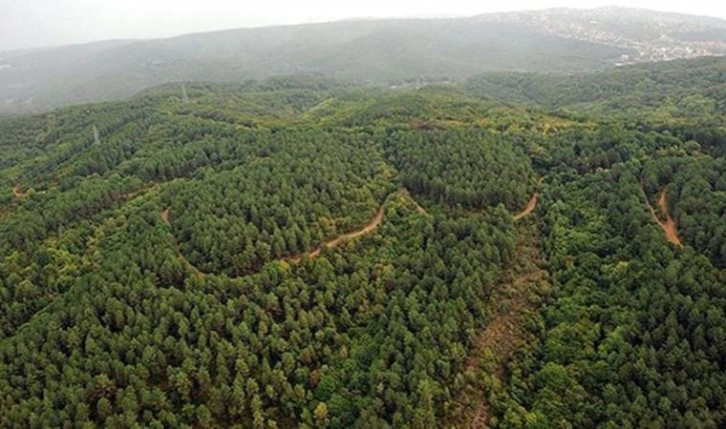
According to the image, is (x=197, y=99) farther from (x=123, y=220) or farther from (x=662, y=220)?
(x=662, y=220)

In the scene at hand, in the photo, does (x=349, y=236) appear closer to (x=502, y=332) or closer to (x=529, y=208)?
(x=502, y=332)

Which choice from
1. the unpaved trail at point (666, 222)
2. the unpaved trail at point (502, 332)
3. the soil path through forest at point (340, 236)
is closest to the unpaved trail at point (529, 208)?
the unpaved trail at point (502, 332)

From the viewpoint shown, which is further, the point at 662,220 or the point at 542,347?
the point at 662,220

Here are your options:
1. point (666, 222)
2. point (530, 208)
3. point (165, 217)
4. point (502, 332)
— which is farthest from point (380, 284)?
point (666, 222)

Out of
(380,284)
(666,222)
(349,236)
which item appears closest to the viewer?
(380,284)

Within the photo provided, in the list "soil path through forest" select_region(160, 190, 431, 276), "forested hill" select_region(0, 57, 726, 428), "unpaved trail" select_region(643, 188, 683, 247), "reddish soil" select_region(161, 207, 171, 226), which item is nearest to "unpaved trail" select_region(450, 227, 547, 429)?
"forested hill" select_region(0, 57, 726, 428)

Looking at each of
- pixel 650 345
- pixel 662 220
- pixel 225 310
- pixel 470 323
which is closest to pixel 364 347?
pixel 470 323

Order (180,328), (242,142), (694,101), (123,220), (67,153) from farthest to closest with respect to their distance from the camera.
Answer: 1. (694,101)
2. (67,153)
3. (242,142)
4. (123,220)
5. (180,328)

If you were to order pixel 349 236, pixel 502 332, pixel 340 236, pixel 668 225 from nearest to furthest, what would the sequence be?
pixel 502 332 < pixel 668 225 < pixel 349 236 < pixel 340 236
